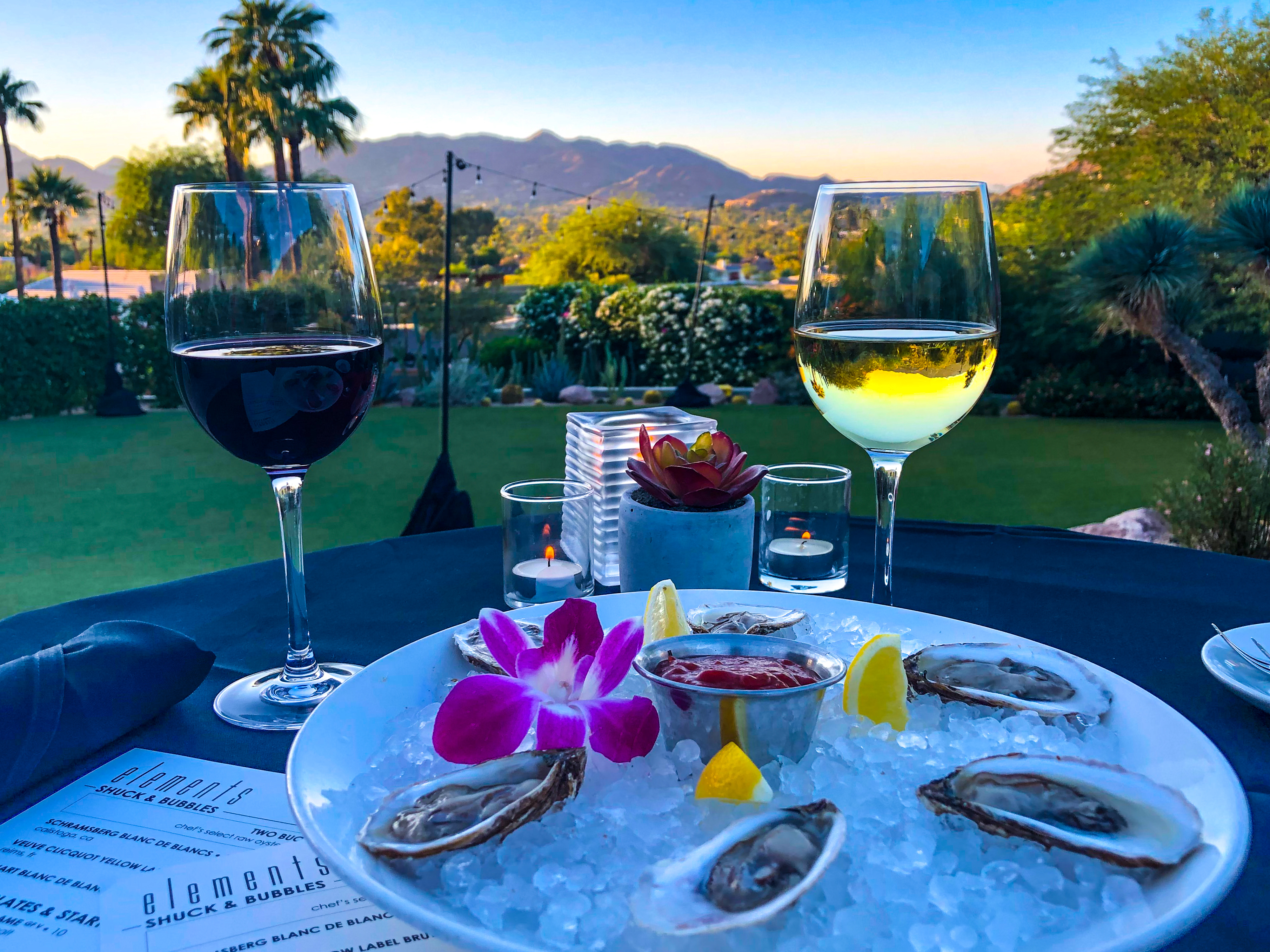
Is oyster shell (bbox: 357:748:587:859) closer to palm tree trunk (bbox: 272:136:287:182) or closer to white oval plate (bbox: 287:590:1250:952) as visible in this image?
white oval plate (bbox: 287:590:1250:952)

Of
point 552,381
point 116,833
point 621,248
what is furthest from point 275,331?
point 621,248

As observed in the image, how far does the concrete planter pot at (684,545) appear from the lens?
1.13 m

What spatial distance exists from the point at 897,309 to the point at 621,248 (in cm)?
2789

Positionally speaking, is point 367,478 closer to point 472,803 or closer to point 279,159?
point 472,803

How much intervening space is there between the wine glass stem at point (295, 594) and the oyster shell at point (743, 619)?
0.43 meters

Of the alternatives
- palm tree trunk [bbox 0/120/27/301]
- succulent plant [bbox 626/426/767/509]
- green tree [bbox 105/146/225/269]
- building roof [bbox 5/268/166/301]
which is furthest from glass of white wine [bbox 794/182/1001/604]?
green tree [bbox 105/146/225/269]

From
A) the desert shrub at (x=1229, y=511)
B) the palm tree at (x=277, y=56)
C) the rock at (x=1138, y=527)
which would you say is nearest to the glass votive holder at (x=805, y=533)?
the desert shrub at (x=1229, y=511)

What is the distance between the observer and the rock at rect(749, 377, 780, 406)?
1237cm

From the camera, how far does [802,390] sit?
12195 millimetres

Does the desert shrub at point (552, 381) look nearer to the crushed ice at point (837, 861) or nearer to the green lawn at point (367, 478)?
the green lawn at point (367, 478)

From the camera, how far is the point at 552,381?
1248 cm

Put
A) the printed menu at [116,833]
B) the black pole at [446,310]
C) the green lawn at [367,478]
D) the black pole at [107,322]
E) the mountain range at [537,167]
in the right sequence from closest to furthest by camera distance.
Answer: the printed menu at [116,833] → the black pole at [446,310] → the green lawn at [367,478] → the black pole at [107,322] → the mountain range at [537,167]

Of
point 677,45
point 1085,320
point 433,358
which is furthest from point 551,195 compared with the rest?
point 1085,320

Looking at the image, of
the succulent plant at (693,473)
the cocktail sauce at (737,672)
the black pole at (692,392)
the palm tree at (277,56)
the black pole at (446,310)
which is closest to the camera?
the cocktail sauce at (737,672)
